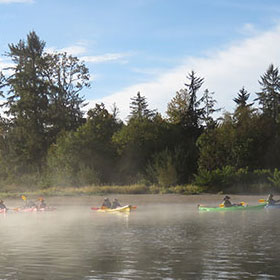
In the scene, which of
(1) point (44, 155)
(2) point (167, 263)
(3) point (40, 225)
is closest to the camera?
(2) point (167, 263)

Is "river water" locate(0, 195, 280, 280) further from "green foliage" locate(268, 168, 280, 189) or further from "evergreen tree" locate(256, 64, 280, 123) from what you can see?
"evergreen tree" locate(256, 64, 280, 123)

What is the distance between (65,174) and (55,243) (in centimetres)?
2982

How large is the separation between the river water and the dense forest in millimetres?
12189

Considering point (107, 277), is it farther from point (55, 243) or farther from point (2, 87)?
point (2, 87)

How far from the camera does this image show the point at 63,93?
232ft

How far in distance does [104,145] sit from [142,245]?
1349 inches

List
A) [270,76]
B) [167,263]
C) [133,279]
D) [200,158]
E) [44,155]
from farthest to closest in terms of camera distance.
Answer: [270,76]
[44,155]
[200,158]
[167,263]
[133,279]

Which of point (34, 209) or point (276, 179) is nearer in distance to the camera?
point (34, 209)

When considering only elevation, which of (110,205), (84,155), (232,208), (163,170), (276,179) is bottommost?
(232,208)

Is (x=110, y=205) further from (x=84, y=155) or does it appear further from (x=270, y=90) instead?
(x=270, y=90)

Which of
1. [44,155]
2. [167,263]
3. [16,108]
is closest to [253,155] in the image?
[44,155]

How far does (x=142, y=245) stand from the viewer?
20.0 m

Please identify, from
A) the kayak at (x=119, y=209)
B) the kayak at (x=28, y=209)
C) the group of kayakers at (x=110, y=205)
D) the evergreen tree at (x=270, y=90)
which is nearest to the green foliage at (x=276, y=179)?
the group of kayakers at (x=110, y=205)

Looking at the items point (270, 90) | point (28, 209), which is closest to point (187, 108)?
point (270, 90)
